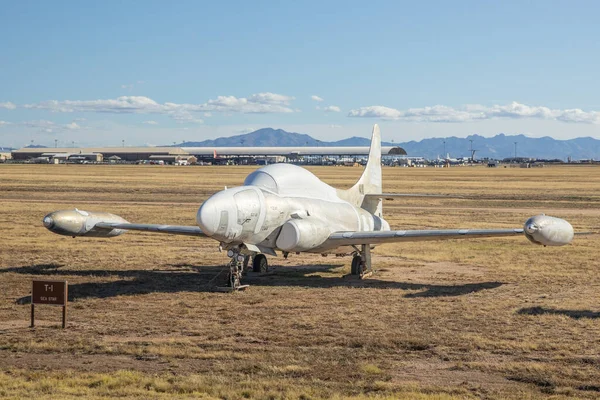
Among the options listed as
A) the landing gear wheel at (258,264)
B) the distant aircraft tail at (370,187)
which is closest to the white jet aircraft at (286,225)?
the landing gear wheel at (258,264)

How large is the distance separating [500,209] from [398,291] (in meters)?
39.1

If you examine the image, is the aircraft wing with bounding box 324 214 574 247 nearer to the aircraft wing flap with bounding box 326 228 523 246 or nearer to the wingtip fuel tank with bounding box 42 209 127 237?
the aircraft wing flap with bounding box 326 228 523 246

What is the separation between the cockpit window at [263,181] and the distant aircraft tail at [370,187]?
4264 mm

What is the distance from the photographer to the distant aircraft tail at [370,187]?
29.8 m

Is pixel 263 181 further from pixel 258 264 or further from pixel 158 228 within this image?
pixel 158 228

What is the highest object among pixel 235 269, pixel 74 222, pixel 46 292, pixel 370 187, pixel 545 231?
pixel 370 187

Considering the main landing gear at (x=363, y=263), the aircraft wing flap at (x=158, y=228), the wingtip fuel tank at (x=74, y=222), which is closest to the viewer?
the aircraft wing flap at (x=158, y=228)

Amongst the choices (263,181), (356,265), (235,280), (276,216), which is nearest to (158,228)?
(263,181)

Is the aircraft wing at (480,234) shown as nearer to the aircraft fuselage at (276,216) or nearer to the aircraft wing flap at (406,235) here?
the aircraft wing flap at (406,235)

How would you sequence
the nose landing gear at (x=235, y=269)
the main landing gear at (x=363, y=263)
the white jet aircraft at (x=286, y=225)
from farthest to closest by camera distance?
1. the main landing gear at (x=363, y=263)
2. the nose landing gear at (x=235, y=269)
3. the white jet aircraft at (x=286, y=225)

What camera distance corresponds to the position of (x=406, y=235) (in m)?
24.4

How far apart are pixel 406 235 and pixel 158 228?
8053 mm

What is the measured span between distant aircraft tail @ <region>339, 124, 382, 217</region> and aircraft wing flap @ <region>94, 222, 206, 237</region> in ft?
19.4

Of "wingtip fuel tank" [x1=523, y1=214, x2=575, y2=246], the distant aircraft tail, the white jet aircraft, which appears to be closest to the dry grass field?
the white jet aircraft
